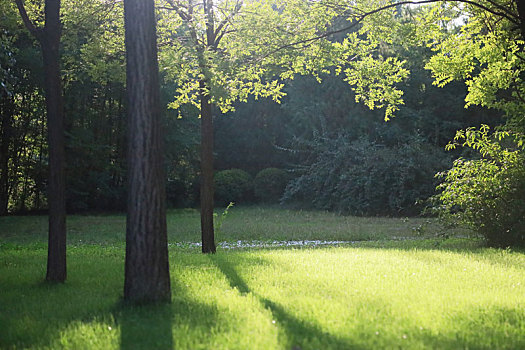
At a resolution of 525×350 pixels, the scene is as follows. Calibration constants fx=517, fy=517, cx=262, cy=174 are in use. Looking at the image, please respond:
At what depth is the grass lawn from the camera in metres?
4.12

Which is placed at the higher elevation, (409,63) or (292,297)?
(409,63)

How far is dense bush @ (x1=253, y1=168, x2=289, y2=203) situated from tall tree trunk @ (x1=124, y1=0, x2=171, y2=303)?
76.9ft

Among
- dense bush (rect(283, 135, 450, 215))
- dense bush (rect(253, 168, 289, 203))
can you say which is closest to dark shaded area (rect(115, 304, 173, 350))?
dense bush (rect(283, 135, 450, 215))

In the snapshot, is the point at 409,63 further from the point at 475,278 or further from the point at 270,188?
the point at 475,278

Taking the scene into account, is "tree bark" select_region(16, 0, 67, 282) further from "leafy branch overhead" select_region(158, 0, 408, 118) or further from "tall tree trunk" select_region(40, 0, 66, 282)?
"leafy branch overhead" select_region(158, 0, 408, 118)

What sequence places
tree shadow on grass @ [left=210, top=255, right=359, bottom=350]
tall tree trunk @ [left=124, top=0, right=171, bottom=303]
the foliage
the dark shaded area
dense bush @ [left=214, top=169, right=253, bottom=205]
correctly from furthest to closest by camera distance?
dense bush @ [left=214, top=169, right=253, bottom=205]
the foliage
tall tree trunk @ [left=124, top=0, right=171, bottom=303]
the dark shaded area
tree shadow on grass @ [left=210, top=255, right=359, bottom=350]

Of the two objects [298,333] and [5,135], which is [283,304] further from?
[5,135]

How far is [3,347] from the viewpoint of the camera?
4.17 meters

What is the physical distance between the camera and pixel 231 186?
2850 cm

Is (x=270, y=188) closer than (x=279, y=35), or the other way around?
(x=279, y=35)

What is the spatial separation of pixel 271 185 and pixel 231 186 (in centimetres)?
222

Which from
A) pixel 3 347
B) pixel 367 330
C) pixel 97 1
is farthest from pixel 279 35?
pixel 3 347

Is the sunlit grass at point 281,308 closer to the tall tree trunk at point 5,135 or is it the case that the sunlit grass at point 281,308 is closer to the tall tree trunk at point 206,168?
the tall tree trunk at point 206,168

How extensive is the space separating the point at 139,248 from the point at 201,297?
89cm
